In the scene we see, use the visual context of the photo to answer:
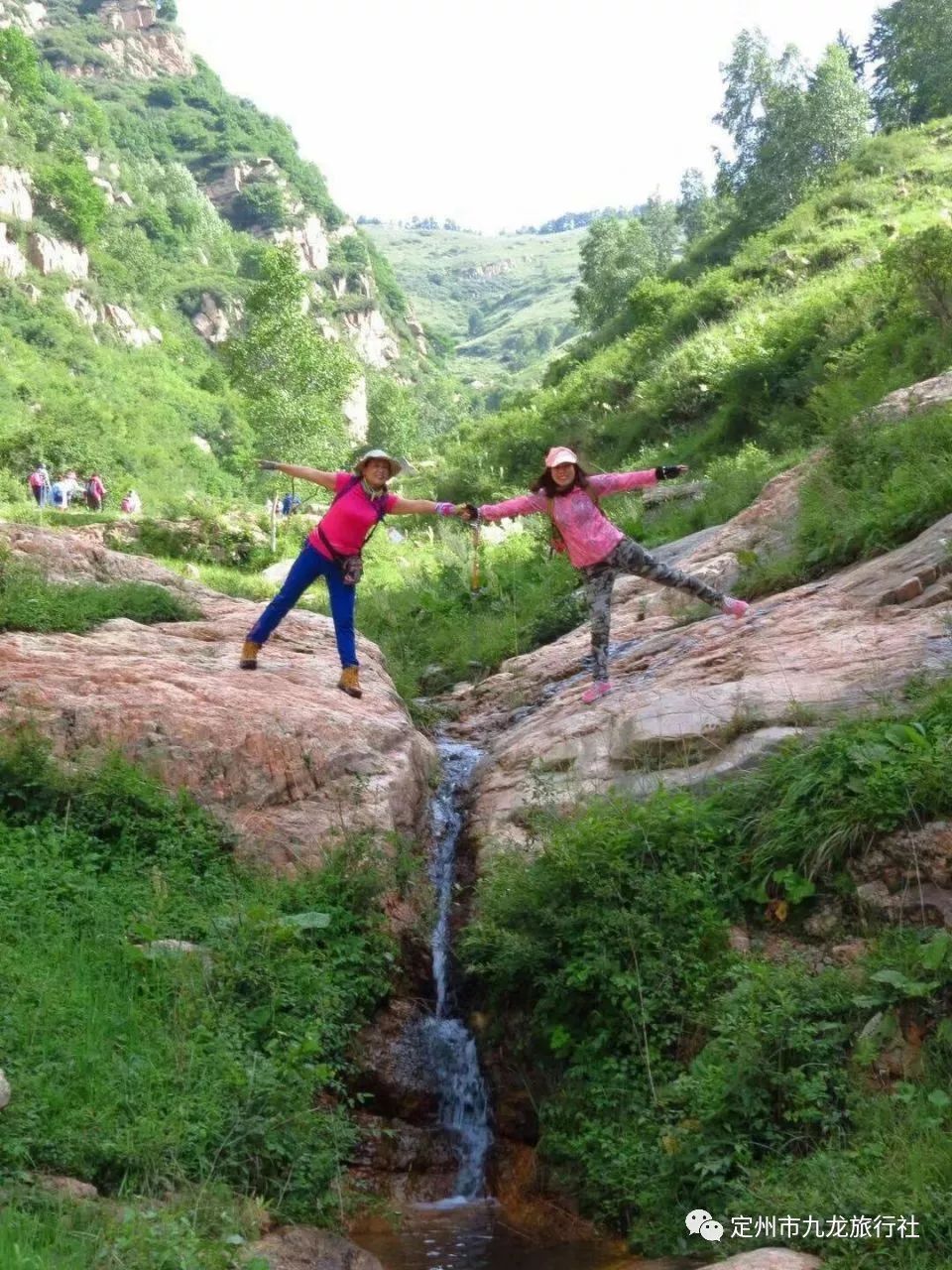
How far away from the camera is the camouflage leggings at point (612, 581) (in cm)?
876

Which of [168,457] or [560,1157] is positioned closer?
[560,1157]

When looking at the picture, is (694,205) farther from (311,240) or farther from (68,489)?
(311,240)

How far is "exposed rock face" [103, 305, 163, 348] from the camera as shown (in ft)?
295

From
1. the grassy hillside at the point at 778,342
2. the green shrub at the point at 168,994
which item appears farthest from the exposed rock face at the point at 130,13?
the green shrub at the point at 168,994

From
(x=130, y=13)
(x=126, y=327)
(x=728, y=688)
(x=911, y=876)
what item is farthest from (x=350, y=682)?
(x=130, y=13)

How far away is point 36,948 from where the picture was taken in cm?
575

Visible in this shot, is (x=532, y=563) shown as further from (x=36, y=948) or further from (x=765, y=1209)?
(x=765, y=1209)

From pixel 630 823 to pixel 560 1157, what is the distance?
1.71 metres

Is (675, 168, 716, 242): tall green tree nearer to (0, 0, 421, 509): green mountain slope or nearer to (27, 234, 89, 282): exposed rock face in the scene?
(0, 0, 421, 509): green mountain slope

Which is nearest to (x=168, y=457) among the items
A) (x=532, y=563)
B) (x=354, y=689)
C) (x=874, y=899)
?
(x=532, y=563)

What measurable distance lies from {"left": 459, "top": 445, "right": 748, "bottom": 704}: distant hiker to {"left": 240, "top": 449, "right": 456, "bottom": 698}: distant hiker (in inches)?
24.6

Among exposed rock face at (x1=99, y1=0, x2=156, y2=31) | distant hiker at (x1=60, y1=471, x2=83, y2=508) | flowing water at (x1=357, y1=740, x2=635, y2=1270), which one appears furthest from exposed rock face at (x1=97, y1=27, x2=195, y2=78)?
flowing water at (x1=357, y1=740, x2=635, y2=1270)

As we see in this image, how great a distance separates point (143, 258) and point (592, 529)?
4273 inches

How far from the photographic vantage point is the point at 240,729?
7855mm
